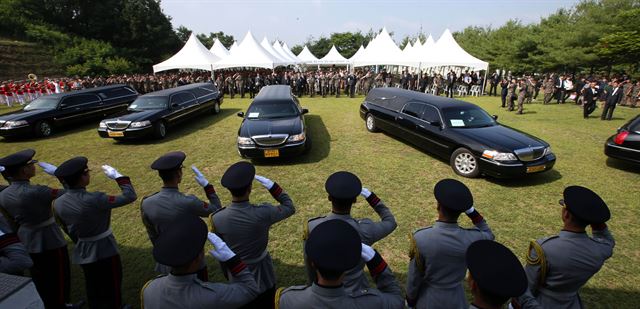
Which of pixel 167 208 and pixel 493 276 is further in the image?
pixel 167 208

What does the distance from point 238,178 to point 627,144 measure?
870 cm

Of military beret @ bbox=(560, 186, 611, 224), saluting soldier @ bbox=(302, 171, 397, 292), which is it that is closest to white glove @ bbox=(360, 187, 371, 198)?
saluting soldier @ bbox=(302, 171, 397, 292)

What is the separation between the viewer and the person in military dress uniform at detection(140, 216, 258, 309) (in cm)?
163

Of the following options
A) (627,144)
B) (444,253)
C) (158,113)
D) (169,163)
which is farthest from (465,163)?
(158,113)

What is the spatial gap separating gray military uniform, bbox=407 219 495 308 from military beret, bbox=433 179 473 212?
17cm

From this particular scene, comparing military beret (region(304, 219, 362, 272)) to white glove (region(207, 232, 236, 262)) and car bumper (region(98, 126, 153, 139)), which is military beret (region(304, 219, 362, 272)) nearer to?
white glove (region(207, 232, 236, 262))

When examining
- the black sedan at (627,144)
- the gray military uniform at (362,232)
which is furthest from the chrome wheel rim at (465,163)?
the gray military uniform at (362,232)

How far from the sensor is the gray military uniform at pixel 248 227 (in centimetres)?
258

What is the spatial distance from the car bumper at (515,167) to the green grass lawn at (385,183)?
31cm

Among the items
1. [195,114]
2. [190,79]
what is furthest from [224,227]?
[190,79]

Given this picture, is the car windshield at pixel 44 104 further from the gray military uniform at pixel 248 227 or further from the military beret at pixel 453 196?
the military beret at pixel 453 196

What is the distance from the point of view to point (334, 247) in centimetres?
154

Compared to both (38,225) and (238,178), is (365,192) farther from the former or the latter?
(38,225)

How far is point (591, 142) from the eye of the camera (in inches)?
370
